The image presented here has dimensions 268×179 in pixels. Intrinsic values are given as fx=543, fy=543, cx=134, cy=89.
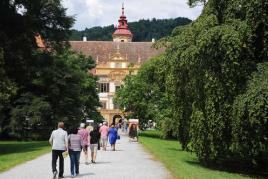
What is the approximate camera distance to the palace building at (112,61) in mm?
111438

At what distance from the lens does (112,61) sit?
111500 millimetres

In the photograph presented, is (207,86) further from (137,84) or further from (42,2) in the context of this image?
(137,84)

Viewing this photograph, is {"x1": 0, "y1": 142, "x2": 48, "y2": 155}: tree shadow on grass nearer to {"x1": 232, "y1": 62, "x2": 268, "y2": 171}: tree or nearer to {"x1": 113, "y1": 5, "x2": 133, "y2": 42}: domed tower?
{"x1": 232, "y1": 62, "x2": 268, "y2": 171}: tree

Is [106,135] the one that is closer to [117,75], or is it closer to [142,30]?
[117,75]

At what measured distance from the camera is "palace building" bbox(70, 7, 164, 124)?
111438 mm

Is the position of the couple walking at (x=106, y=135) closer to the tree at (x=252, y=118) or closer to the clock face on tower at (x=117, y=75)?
the tree at (x=252, y=118)

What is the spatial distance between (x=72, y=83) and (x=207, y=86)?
3246 centimetres

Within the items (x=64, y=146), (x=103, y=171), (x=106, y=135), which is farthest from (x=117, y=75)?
(x=64, y=146)

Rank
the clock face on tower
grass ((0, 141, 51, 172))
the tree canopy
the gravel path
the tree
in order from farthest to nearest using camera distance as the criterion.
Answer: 1. the clock face on tower
2. grass ((0, 141, 51, 172))
3. the tree canopy
4. the tree
5. the gravel path

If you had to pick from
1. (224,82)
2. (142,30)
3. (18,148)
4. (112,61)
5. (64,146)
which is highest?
(142,30)

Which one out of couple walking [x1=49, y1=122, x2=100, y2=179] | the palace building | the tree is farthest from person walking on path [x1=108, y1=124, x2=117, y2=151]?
the palace building

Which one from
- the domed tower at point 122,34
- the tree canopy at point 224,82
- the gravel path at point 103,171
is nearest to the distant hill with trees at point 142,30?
the domed tower at point 122,34

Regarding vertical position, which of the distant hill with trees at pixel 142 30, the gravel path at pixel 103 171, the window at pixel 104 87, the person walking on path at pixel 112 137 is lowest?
the gravel path at pixel 103 171

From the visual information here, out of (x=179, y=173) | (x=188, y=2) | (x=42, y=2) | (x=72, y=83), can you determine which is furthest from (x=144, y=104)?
(x=179, y=173)
